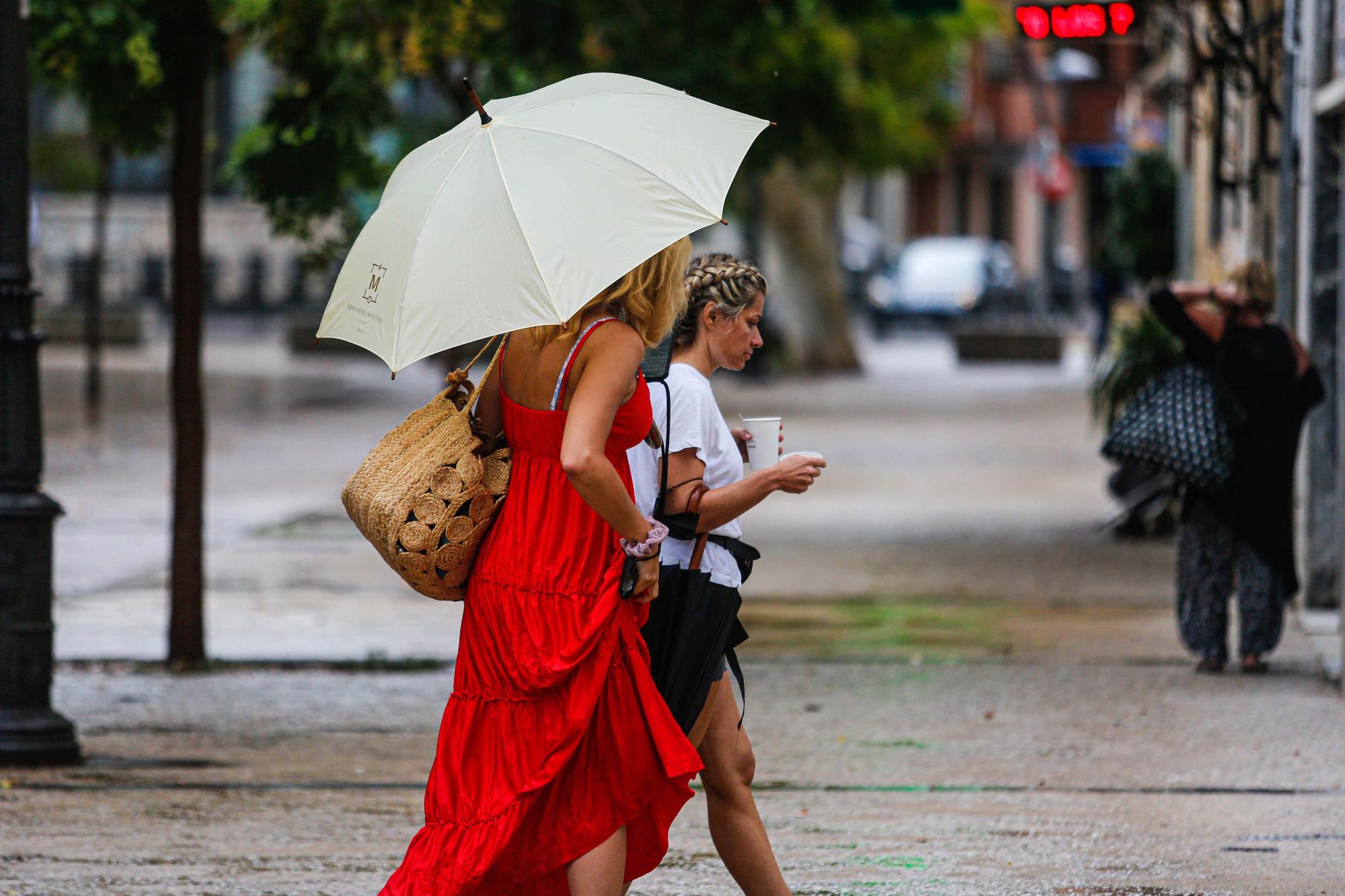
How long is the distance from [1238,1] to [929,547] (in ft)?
12.5

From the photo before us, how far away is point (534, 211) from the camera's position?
161 inches

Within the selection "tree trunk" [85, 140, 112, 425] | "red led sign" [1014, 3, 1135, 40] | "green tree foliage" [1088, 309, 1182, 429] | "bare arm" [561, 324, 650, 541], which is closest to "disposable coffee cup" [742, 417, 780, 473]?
"bare arm" [561, 324, 650, 541]

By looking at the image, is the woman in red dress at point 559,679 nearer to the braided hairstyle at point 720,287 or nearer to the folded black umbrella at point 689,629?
the folded black umbrella at point 689,629

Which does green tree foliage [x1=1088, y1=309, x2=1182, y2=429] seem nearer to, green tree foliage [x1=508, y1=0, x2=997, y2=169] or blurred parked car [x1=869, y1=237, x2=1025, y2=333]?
green tree foliage [x1=508, y1=0, x2=997, y2=169]

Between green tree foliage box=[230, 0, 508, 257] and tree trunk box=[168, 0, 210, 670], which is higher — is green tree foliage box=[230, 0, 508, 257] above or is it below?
above

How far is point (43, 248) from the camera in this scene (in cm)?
4266

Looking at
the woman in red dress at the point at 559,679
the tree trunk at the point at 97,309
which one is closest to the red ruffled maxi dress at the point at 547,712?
the woman in red dress at the point at 559,679

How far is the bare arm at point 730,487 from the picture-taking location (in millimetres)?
4266

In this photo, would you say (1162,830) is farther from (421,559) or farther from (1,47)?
(1,47)

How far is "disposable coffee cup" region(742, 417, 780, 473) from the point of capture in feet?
14.4

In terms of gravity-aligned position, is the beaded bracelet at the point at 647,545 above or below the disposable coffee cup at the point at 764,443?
below

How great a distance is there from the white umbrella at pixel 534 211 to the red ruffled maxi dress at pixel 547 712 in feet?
0.81

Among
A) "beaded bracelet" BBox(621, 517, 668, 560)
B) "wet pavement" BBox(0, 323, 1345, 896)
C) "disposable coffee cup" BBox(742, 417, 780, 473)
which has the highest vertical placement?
"disposable coffee cup" BBox(742, 417, 780, 473)

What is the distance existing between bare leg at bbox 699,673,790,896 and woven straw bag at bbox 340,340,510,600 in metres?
0.68
